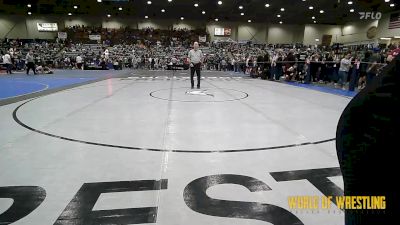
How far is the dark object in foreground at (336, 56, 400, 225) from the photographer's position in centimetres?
57

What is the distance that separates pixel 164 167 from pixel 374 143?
8.06 feet

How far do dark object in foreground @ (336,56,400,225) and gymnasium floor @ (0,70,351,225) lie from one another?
143 centimetres

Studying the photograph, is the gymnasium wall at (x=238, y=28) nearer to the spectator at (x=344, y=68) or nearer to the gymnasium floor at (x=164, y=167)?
the spectator at (x=344, y=68)

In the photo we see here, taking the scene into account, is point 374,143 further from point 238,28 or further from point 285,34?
point 285,34

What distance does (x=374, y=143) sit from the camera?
0.59 m

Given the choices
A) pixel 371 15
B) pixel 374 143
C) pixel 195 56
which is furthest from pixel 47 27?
pixel 374 143

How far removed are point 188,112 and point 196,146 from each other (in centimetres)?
217

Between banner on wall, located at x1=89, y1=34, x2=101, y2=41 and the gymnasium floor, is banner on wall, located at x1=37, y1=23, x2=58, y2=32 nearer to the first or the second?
banner on wall, located at x1=89, y1=34, x2=101, y2=41

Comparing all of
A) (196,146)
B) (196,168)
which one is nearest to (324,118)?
(196,146)

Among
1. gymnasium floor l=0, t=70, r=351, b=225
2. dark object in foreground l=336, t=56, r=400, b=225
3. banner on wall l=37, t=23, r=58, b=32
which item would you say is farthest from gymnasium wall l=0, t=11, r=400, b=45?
dark object in foreground l=336, t=56, r=400, b=225

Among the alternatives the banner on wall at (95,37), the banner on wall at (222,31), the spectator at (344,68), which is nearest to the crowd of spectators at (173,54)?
the spectator at (344,68)

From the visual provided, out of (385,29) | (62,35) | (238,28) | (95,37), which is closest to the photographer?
(385,29)

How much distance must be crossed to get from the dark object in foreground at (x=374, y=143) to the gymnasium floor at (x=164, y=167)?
1.43 meters

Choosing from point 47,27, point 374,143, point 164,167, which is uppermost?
point 47,27
